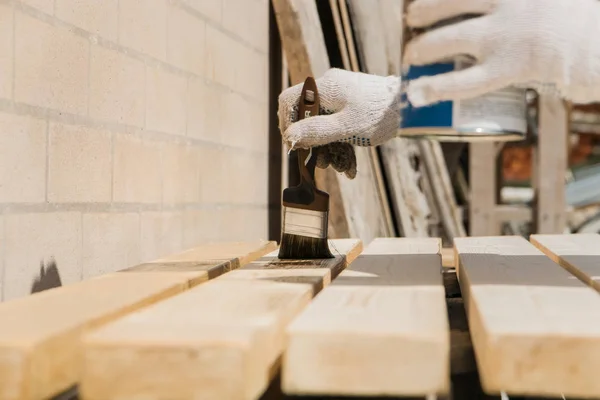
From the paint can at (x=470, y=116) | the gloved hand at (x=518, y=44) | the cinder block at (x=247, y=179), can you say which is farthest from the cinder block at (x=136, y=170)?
the gloved hand at (x=518, y=44)

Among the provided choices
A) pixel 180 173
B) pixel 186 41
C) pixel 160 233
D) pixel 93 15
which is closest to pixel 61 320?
pixel 93 15

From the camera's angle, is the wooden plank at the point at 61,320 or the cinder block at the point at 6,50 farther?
the cinder block at the point at 6,50

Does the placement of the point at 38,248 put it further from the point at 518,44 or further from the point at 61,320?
the point at 518,44

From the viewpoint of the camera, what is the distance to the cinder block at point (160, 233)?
2.39 metres

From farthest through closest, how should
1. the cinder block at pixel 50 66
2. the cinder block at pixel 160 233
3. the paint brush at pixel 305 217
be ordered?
the cinder block at pixel 160 233
the paint brush at pixel 305 217
the cinder block at pixel 50 66

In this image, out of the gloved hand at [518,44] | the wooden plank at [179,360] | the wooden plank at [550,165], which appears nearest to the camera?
the wooden plank at [179,360]

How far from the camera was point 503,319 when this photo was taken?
1.09 metres

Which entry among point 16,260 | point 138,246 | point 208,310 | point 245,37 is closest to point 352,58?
point 245,37

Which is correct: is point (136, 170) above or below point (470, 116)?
below

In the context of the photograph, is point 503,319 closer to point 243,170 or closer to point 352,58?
point 243,170

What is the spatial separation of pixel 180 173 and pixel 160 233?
23 cm

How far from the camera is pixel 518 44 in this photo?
1.40 metres

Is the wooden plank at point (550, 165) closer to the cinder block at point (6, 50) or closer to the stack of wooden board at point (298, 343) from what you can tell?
the stack of wooden board at point (298, 343)

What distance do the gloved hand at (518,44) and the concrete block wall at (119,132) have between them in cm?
85
